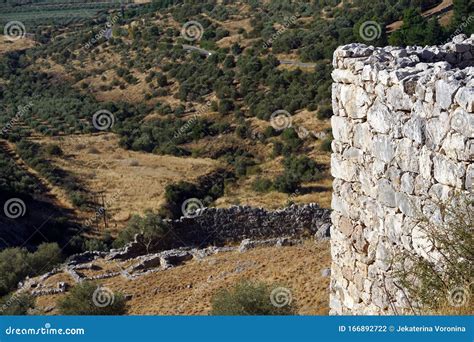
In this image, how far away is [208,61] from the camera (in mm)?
40875

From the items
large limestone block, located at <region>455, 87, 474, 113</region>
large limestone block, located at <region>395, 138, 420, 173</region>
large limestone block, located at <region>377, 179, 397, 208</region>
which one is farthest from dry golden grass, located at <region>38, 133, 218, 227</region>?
large limestone block, located at <region>455, 87, 474, 113</region>

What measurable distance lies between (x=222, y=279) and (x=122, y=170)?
16.1 meters

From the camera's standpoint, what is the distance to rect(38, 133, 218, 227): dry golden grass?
24203 millimetres

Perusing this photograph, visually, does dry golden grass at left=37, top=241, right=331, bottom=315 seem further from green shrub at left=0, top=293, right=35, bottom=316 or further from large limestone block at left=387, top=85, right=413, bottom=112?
large limestone block at left=387, top=85, right=413, bottom=112

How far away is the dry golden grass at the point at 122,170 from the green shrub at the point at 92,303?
35.4 ft

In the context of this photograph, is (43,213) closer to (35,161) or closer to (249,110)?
(35,161)

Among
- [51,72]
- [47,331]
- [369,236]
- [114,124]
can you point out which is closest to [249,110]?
[114,124]

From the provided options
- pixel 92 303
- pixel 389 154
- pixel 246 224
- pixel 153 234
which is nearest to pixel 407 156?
pixel 389 154

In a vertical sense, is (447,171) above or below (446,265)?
above

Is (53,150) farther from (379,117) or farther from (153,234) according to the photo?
(379,117)

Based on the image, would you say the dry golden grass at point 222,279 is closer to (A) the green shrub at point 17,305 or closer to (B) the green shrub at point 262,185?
(A) the green shrub at point 17,305

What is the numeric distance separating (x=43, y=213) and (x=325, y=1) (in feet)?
92.4

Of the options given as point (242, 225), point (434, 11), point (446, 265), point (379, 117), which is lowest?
point (242, 225)

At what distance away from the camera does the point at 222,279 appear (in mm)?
12492
